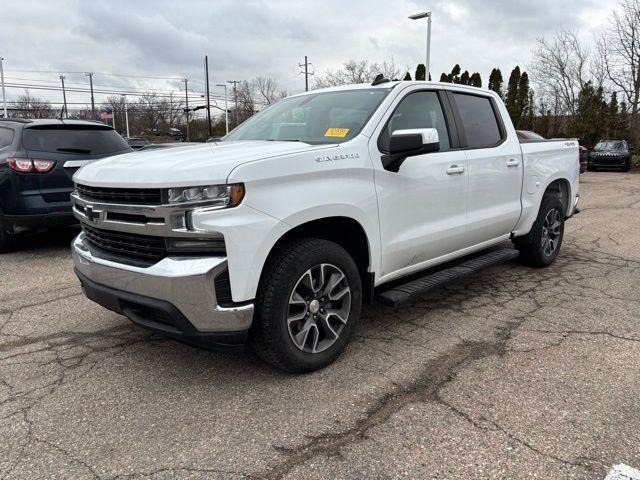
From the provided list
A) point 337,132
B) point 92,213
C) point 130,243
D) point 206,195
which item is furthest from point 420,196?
point 92,213

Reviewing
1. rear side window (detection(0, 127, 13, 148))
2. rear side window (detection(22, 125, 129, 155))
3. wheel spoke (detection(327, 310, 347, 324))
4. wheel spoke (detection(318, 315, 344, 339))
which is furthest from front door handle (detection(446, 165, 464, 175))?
rear side window (detection(0, 127, 13, 148))

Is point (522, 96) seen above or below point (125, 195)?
above

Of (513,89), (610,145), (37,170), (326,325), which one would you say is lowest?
(326,325)

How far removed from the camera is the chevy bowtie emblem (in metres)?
3.08

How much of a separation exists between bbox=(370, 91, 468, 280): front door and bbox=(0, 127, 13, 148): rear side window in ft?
16.5

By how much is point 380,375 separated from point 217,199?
1518 millimetres

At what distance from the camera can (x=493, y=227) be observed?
4.68 m

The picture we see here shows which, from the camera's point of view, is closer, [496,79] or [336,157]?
[336,157]

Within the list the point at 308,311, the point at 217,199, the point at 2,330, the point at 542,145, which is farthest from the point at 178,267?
the point at 542,145

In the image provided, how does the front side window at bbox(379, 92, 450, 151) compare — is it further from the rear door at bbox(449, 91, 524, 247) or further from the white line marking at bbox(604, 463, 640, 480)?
the white line marking at bbox(604, 463, 640, 480)

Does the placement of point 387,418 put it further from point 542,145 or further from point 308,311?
point 542,145

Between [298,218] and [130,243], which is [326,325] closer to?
[298,218]

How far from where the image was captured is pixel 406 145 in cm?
337

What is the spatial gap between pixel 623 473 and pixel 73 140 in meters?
6.63
